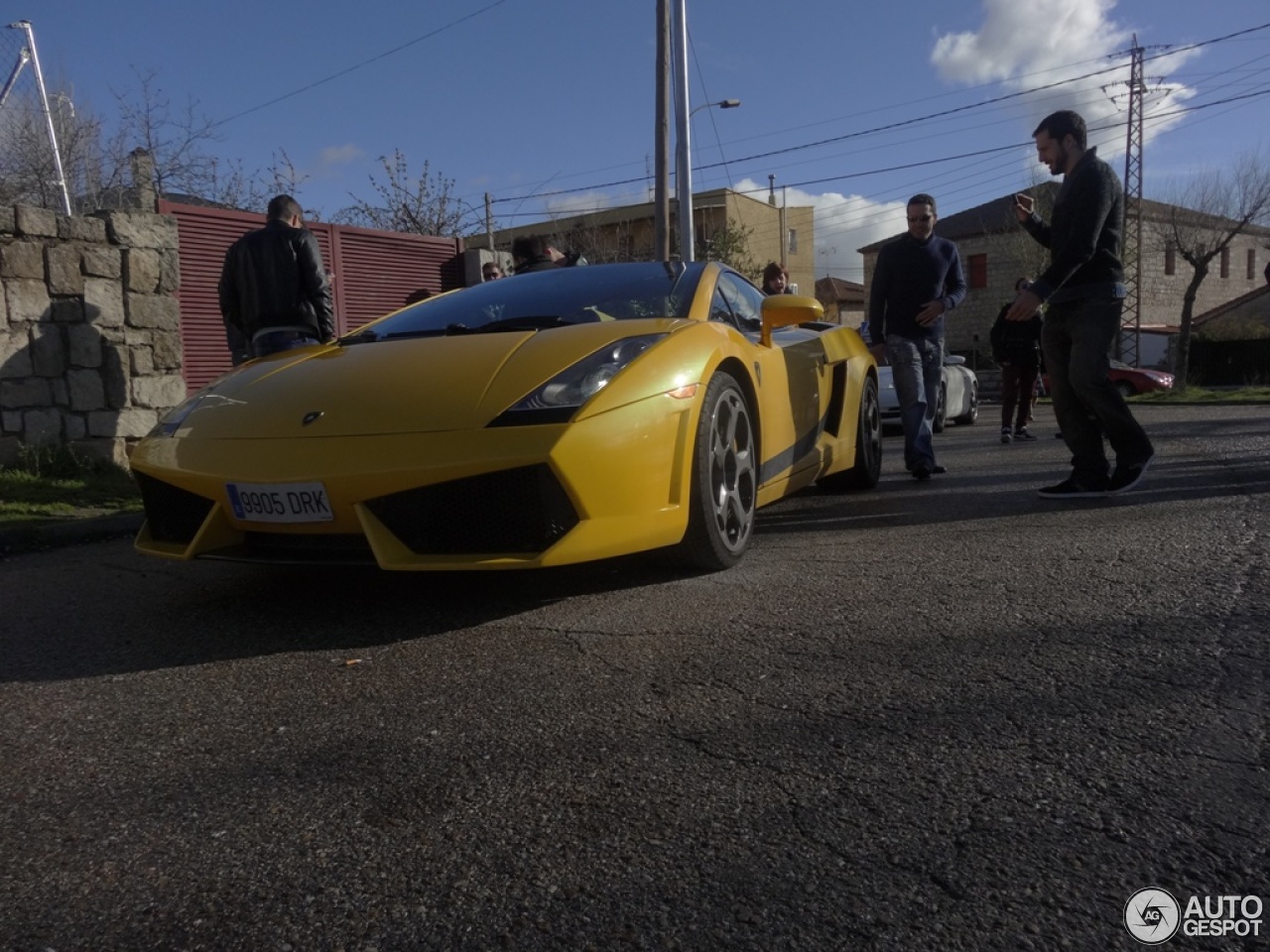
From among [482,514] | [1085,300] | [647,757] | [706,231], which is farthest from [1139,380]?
[647,757]

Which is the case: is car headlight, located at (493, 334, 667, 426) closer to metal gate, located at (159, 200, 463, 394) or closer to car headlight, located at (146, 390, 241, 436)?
car headlight, located at (146, 390, 241, 436)

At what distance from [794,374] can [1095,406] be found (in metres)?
1.54

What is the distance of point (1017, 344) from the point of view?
877cm

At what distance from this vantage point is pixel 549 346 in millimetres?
3197

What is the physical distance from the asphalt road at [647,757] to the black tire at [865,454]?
1861 millimetres

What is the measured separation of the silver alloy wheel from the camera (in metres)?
3.39

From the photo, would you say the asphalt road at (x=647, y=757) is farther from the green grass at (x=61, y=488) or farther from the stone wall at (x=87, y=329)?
the stone wall at (x=87, y=329)

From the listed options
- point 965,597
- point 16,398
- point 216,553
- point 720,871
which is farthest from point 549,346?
point 16,398

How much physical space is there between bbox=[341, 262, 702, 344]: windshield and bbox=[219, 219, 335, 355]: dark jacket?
1.72 meters

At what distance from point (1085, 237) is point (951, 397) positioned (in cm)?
730

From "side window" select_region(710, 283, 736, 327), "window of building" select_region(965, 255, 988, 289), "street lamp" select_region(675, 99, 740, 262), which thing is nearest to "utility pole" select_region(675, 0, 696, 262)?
"street lamp" select_region(675, 99, 740, 262)

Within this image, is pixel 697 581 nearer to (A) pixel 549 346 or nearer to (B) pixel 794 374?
(A) pixel 549 346

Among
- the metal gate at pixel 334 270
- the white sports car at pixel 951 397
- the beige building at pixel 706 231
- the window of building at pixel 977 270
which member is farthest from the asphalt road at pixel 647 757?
the window of building at pixel 977 270

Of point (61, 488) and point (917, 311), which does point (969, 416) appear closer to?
point (917, 311)
